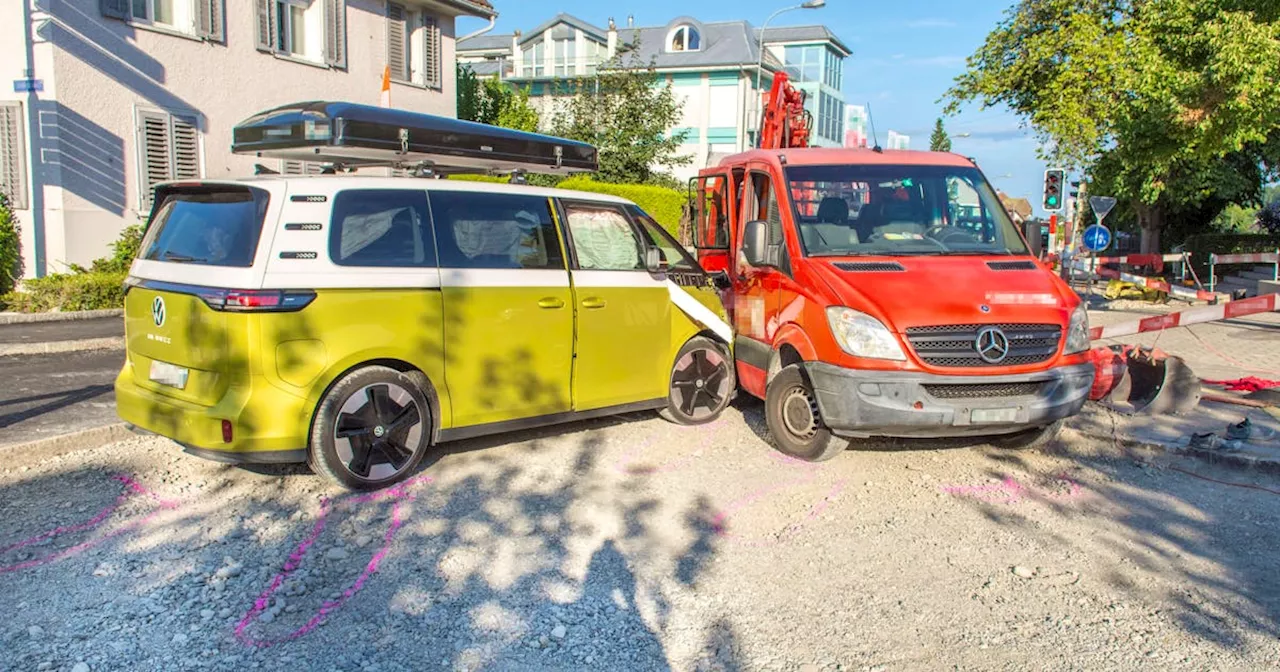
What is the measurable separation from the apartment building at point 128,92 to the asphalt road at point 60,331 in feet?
6.95

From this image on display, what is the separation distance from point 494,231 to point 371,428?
4.96ft

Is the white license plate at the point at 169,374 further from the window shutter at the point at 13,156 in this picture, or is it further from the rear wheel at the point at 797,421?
the window shutter at the point at 13,156

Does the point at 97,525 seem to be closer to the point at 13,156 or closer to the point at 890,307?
the point at 890,307

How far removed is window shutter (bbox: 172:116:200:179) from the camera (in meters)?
15.7

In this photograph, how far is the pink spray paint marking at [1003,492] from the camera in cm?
598

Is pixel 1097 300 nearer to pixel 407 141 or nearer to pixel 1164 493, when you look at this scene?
pixel 1164 493

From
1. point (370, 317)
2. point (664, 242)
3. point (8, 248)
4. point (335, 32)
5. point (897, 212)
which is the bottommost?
point (370, 317)

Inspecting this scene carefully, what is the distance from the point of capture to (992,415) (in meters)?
6.02

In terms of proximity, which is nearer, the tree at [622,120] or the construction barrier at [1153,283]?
the construction barrier at [1153,283]

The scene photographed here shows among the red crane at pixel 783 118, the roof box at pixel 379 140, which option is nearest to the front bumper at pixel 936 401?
the roof box at pixel 379 140

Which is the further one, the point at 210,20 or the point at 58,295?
the point at 210,20

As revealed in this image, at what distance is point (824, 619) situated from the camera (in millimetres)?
4234

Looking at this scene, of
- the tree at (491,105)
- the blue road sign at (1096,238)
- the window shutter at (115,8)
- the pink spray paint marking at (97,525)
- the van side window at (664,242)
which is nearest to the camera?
the pink spray paint marking at (97,525)

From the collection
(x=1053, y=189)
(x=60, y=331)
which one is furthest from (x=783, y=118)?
(x=1053, y=189)
